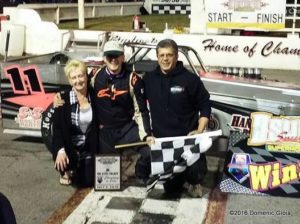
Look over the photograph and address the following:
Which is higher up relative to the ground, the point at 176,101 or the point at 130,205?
the point at 176,101

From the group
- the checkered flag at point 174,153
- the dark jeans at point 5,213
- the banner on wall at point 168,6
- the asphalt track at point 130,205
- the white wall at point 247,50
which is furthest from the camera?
the banner on wall at point 168,6

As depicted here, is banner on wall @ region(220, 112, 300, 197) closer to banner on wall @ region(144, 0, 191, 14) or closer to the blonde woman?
the blonde woman

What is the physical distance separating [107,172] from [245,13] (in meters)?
8.74

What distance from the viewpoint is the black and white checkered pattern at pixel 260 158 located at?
4637mm

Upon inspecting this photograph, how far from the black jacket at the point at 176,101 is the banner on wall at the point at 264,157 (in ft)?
2.25

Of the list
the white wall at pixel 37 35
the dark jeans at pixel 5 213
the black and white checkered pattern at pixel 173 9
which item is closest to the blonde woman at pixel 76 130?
the dark jeans at pixel 5 213

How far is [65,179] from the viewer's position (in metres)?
4.93

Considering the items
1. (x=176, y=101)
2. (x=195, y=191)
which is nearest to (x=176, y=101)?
(x=176, y=101)

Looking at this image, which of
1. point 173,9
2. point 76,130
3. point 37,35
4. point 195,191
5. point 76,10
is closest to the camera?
point 195,191

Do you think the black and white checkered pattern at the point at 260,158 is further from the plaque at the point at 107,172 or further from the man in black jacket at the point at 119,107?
the plaque at the point at 107,172

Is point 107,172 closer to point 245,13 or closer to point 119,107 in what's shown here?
point 119,107

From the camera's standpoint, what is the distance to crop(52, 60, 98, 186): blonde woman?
4.62m

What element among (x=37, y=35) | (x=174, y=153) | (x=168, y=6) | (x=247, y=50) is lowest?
(x=174, y=153)

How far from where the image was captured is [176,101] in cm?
436
